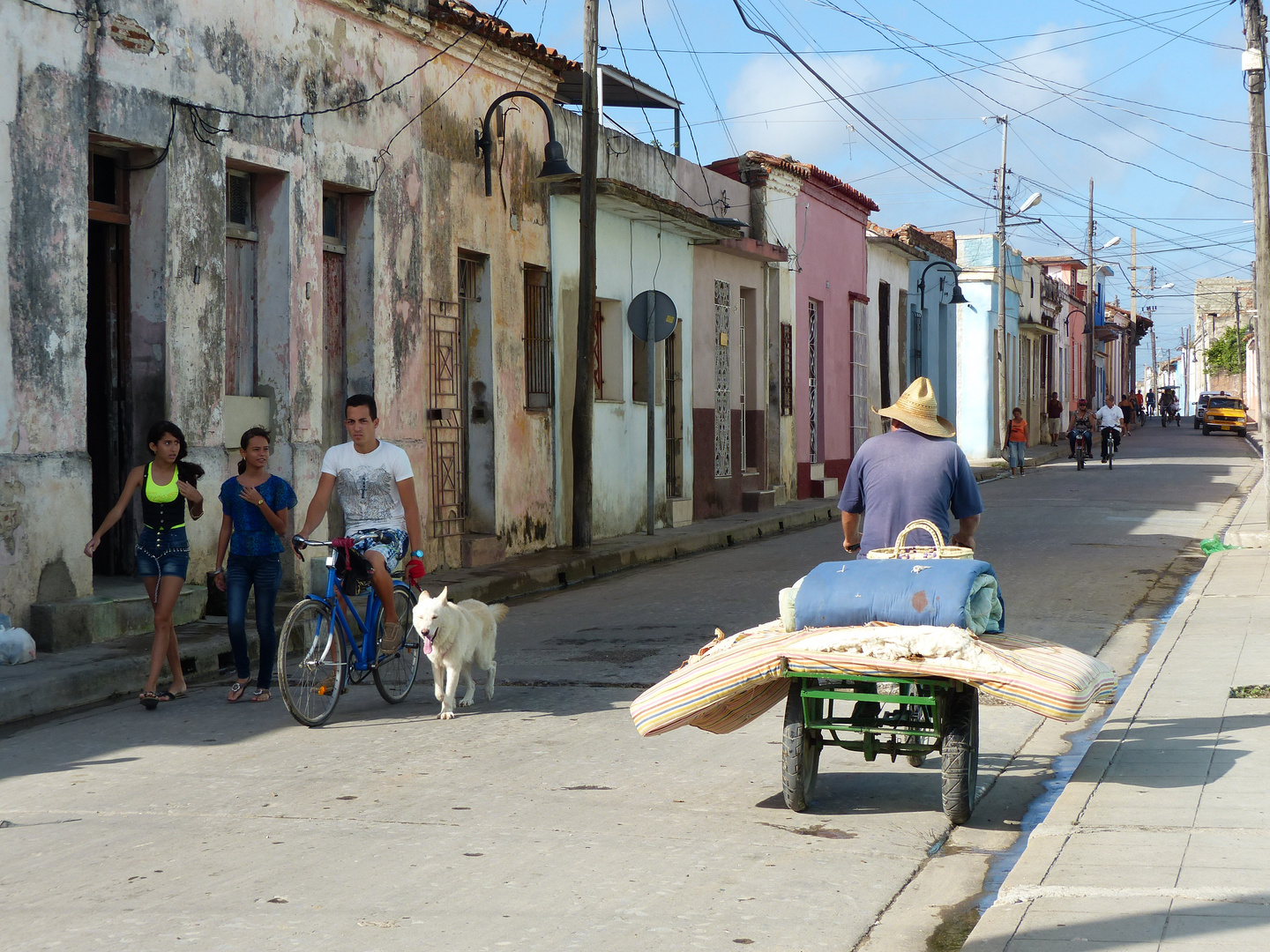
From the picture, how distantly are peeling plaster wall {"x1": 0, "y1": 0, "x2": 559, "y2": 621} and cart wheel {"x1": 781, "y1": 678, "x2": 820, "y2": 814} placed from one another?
621cm

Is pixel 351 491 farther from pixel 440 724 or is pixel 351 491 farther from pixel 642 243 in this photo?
pixel 642 243

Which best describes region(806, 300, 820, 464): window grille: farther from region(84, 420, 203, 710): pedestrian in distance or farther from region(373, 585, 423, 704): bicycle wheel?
region(84, 420, 203, 710): pedestrian in distance

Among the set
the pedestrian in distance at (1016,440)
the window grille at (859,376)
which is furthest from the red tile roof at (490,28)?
the pedestrian in distance at (1016,440)

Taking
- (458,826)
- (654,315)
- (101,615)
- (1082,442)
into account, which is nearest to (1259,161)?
(654,315)

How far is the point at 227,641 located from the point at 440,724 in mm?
2957

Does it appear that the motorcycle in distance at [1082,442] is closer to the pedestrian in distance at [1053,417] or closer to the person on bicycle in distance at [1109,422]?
the person on bicycle in distance at [1109,422]

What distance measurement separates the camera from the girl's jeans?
33.4 meters

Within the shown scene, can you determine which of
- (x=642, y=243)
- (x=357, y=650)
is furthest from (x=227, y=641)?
(x=642, y=243)

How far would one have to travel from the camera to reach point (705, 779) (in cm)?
659

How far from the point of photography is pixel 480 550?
15523 mm

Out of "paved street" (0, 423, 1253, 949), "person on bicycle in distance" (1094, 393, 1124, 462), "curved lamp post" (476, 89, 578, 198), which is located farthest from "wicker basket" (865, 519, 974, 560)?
"person on bicycle in distance" (1094, 393, 1124, 462)

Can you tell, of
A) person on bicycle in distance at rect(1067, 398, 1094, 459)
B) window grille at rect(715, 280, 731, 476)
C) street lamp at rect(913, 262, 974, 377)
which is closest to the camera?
window grille at rect(715, 280, 731, 476)

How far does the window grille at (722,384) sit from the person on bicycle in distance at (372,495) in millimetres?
14554

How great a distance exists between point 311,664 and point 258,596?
959mm
